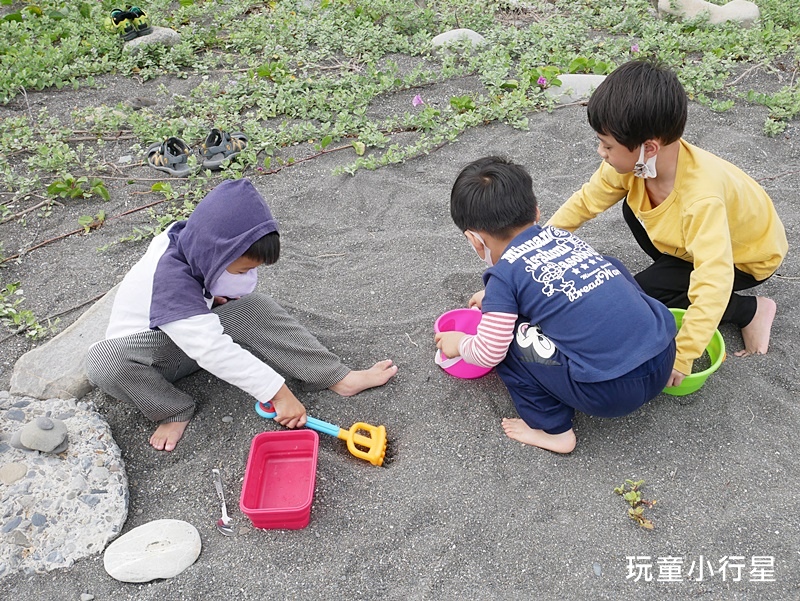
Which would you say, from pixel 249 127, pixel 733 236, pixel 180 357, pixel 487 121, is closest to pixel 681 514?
pixel 733 236

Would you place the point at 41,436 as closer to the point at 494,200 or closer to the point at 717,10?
the point at 494,200

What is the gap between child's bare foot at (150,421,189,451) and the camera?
2.33 metres

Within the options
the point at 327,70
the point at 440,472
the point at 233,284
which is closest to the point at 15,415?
the point at 233,284

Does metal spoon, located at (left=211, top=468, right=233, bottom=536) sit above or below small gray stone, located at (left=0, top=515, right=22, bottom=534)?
below

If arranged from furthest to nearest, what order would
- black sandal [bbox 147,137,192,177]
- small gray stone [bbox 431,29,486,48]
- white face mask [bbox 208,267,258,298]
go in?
small gray stone [bbox 431,29,486,48]
black sandal [bbox 147,137,192,177]
white face mask [bbox 208,267,258,298]

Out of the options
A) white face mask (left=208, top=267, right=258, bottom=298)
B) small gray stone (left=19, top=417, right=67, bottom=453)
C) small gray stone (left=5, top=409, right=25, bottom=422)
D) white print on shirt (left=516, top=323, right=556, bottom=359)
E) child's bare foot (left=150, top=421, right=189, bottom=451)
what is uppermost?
white face mask (left=208, top=267, right=258, bottom=298)

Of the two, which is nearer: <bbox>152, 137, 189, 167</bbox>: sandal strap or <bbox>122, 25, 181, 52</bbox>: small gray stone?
<bbox>152, 137, 189, 167</bbox>: sandal strap

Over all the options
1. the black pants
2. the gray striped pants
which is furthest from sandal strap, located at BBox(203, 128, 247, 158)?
the black pants

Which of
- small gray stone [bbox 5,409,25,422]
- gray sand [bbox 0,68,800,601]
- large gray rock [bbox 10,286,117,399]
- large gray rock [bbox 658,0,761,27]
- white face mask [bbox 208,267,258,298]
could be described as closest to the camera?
gray sand [bbox 0,68,800,601]

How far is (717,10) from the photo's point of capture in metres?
5.03

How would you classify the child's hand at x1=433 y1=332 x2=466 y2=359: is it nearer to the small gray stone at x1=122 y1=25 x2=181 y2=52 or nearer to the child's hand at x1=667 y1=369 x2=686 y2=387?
the child's hand at x1=667 y1=369 x2=686 y2=387

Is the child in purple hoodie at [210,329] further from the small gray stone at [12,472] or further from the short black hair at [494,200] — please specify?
the short black hair at [494,200]

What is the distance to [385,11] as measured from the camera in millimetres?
5176

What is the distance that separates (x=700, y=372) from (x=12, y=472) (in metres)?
2.30
